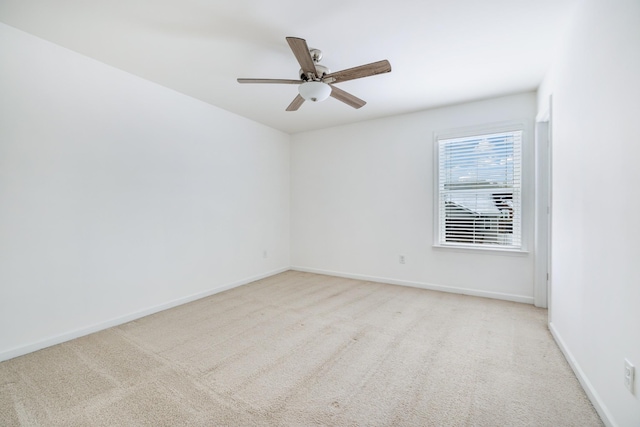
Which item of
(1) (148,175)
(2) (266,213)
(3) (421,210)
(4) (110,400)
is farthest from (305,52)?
(2) (266,213)

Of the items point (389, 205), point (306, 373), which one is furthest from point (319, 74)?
point (389, 205)

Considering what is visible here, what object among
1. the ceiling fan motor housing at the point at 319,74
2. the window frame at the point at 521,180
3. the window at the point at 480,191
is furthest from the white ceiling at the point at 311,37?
the window at the point at 480,191

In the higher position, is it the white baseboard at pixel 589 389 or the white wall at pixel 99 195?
the white wall at pixel 99 195

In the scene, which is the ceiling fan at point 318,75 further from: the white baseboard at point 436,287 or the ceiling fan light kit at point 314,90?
the white baseboard at point 436,287

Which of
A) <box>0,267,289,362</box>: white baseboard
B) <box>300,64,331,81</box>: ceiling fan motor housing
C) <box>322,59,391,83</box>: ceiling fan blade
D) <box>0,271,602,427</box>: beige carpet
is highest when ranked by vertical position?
<box>300,64,331,81</box>: ceiling fan motor housing

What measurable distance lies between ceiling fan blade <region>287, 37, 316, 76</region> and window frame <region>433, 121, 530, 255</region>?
7.94ft

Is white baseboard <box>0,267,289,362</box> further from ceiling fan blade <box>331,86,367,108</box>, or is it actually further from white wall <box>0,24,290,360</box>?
ceiling fan blade <box>331,86,367,108</box>

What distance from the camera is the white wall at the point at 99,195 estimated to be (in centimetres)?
226

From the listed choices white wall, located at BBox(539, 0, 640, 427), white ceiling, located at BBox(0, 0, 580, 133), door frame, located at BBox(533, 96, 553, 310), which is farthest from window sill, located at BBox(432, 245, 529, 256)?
white ceiling, located at BBox(0, 0, 580, 133)

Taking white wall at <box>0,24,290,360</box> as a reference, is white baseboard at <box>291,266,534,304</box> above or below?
below

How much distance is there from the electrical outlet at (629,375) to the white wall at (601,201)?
1.2 inches

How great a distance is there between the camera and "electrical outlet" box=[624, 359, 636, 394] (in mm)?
1285

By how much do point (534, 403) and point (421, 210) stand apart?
2.69 metres

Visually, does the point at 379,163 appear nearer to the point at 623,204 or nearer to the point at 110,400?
the point at 623,204
